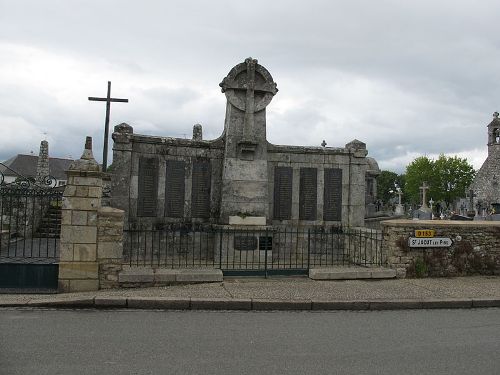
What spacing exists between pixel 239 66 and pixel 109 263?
7.52 meters

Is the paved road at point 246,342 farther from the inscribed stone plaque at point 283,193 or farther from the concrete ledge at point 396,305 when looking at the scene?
the inscribed stone plaque at point 283,193

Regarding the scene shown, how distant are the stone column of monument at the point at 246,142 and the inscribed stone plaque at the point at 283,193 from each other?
696 millimetres

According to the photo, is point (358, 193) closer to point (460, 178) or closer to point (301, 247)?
point (301, 247)

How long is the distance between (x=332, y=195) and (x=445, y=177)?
66.7 meters

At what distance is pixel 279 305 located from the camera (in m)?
8.76

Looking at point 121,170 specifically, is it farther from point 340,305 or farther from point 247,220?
point 340,305

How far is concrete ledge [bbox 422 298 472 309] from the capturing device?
916 centimetres

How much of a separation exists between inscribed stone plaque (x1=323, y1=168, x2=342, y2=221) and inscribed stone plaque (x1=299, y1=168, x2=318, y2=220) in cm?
34

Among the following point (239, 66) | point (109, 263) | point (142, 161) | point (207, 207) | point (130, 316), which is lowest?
point (130, 316)

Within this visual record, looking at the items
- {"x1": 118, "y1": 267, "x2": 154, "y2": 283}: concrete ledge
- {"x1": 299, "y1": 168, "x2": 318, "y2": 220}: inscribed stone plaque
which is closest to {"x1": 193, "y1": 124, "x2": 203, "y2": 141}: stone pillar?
{"x1": 299, "y1": 168, "x2": 318, "y2": 220}: inscribed stone plaque

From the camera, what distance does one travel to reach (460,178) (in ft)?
247

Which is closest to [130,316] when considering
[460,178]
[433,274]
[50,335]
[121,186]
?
[50,335]

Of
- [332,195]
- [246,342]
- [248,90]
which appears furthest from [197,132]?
[246,342]

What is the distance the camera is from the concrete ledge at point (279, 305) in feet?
28.7
